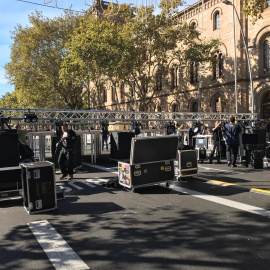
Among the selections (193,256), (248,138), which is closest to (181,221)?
(193,256)

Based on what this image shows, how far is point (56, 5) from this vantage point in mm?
11945

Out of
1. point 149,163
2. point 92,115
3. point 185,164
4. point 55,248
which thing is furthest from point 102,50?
point 55,248

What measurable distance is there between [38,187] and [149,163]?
3.00 m

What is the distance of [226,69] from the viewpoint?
26609 mm

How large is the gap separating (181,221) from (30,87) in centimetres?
2966

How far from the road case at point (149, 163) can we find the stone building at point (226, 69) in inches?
597

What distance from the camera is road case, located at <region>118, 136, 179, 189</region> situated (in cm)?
722

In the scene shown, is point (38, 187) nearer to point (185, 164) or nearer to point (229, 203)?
point (229, 203)

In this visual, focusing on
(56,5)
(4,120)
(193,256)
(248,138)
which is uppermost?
(56,5)

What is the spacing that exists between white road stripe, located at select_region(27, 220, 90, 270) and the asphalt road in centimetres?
1

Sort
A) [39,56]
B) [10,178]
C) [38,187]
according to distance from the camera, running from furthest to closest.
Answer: [39,56] → [10,178] → [38,187]

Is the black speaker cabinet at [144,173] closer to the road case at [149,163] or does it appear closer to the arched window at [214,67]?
the road case at [149,163]

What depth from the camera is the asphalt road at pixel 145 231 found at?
3.62 meters

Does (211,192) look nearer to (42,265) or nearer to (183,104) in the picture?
(42,265)
